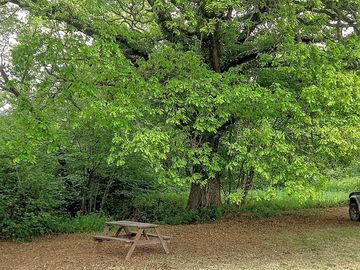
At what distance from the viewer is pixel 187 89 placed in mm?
9453

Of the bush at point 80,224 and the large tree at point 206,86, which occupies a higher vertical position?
the large tree at point 206,86

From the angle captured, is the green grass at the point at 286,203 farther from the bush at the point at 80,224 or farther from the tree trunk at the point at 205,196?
the bush at the point at 80,224

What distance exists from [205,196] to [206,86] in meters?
6.51

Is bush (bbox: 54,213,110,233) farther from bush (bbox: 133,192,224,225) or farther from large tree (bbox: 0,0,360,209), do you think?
Answer: large tree (bbox: 0,0,360,209)

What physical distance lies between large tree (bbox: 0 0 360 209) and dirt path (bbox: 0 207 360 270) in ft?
5.55

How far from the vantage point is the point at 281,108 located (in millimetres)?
9023

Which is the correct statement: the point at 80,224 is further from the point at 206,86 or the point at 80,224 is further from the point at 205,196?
the point at 206,86

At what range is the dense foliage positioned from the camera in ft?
29.4

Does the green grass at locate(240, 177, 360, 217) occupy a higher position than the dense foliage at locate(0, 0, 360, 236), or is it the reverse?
the dense foliage at locate(0, 0, 360, 236)

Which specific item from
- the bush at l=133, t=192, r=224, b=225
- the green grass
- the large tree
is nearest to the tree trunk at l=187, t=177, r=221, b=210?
the bush at l=133, t=192, r=224, b=225

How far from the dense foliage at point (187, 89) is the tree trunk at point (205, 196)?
5.67ft

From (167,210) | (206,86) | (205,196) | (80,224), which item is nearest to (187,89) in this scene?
(206,86)

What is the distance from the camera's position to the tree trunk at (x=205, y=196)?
15039 millimetres

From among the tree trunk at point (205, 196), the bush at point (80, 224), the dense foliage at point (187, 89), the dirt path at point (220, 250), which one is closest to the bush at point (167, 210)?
the tree trunk at point (205, 196)
